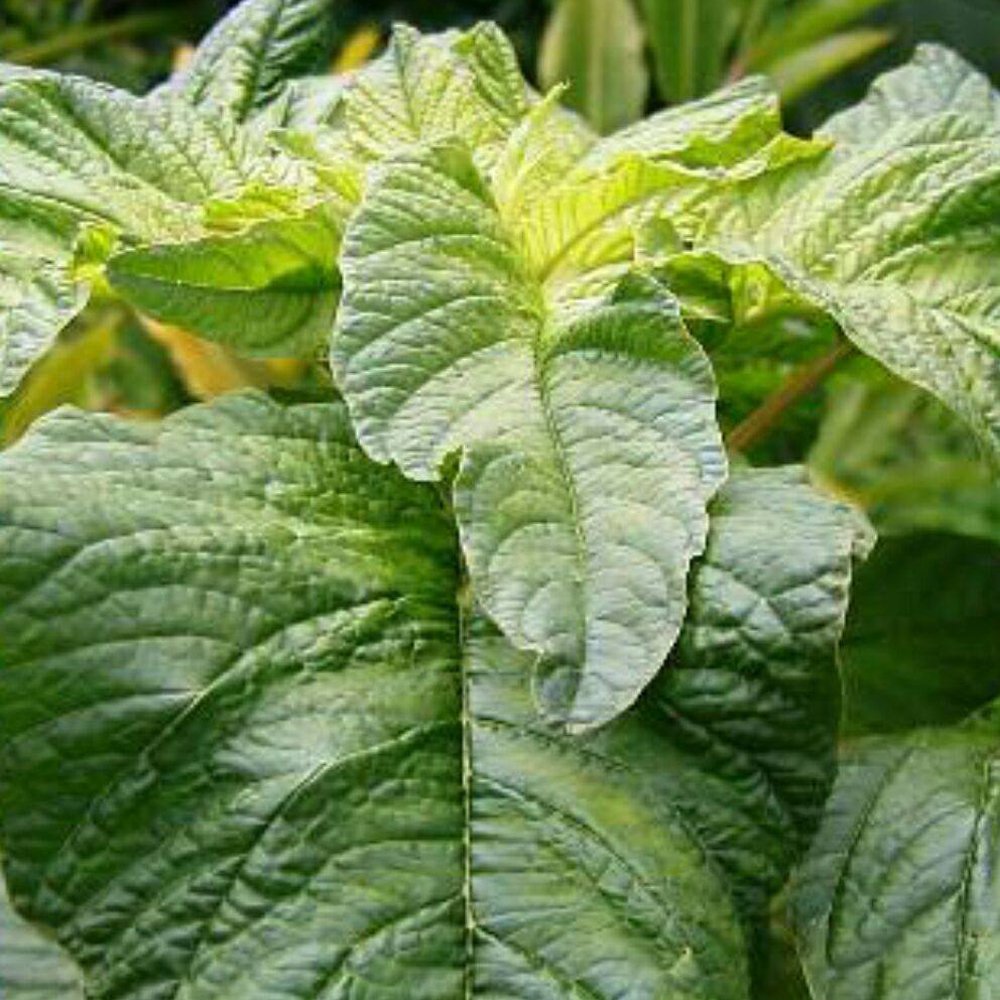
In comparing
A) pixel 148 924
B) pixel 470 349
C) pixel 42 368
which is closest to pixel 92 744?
pixel 148 924

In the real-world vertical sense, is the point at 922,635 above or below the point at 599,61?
above

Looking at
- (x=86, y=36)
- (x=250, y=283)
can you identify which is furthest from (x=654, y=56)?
(x=250, y=283)

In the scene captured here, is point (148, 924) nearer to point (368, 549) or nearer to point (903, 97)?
point (368, 549)

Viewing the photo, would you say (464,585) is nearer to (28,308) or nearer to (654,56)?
(28,308)

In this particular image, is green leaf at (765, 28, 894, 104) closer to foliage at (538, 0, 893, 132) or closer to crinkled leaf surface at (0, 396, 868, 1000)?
foliage at (538, 0, 893, 132)

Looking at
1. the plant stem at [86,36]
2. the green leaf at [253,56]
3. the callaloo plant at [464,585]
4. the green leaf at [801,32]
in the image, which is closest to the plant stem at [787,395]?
the callaloo plant at [464,585]

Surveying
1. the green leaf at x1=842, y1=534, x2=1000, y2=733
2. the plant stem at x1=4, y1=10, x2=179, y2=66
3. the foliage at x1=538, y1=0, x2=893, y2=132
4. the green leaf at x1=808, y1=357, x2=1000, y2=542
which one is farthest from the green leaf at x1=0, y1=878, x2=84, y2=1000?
the plant stem at x1=4, y1=10, x2=179, y2=66

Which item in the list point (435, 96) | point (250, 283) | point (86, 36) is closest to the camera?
point (250, 283)
